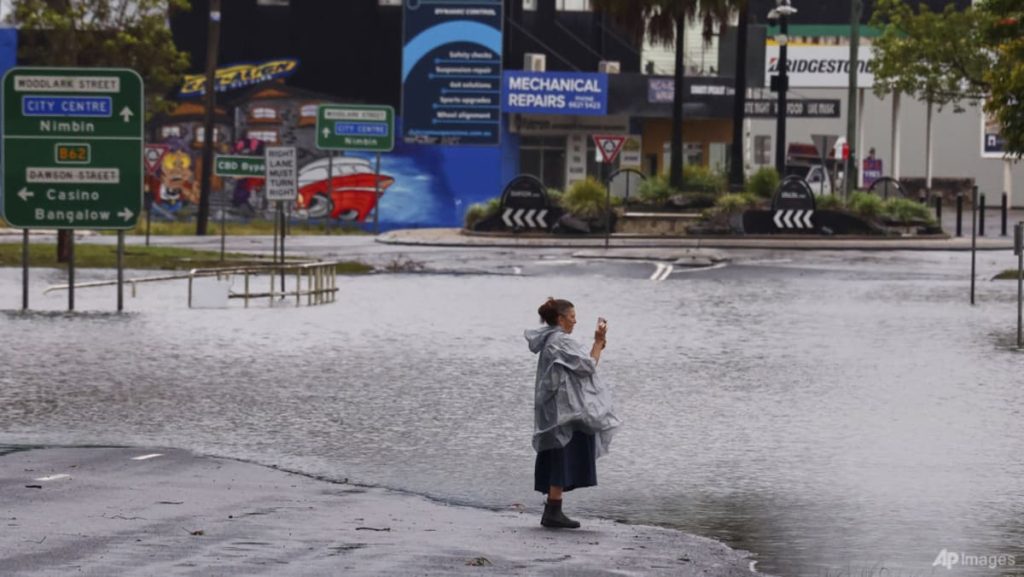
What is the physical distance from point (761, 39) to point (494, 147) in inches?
561

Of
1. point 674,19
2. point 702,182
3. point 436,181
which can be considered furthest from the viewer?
point 436,181

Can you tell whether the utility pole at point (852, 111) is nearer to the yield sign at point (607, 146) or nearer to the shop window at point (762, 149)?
the yield sign at point (607, 146)

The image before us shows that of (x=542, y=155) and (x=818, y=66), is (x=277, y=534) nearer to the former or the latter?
(x=542, y=155)

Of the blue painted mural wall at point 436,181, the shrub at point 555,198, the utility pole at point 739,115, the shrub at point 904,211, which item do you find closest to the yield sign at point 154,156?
the blue painted mural wall at point 436,181

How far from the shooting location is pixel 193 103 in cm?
6638

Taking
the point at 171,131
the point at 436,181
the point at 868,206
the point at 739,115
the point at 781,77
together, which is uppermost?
the point at 781,77

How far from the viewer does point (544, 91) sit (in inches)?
2566

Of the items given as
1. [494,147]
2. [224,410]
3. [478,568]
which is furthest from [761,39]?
[478,568]

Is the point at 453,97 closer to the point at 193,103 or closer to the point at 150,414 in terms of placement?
the point at 193,103

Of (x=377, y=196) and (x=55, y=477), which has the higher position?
(x=377, y=196)

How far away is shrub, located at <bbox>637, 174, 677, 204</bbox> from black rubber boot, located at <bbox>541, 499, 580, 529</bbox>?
42.5 m

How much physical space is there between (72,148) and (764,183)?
2791cm

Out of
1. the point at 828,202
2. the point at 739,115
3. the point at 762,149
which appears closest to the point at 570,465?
the point at 828,202

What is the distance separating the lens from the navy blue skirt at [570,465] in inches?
428
